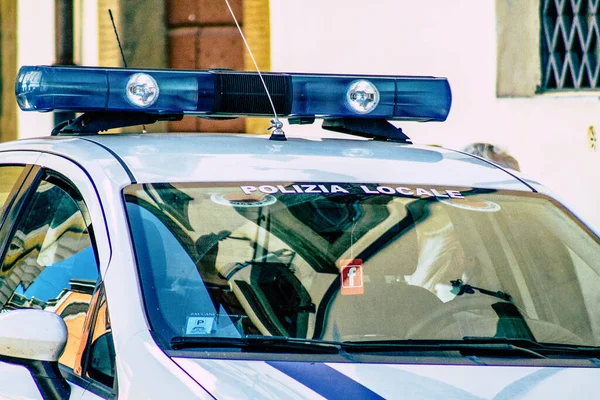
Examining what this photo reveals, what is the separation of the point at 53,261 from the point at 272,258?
668 mm

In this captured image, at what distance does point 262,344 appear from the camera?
2.72 m

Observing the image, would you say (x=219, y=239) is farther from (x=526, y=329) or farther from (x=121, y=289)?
(x=526, y=329)

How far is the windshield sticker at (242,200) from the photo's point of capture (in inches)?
121

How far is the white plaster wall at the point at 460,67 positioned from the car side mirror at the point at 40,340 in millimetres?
7061

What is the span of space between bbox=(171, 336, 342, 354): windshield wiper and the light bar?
1.14 m

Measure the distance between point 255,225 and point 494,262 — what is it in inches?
31.2

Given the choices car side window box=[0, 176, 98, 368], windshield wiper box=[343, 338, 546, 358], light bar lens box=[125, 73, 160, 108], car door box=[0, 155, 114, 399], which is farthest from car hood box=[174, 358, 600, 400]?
light bar lens box=[125, 73, 160, 108]

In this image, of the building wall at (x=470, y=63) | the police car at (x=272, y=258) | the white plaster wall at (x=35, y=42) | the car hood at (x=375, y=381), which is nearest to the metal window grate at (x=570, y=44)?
the building wall at (x=470, y=63)

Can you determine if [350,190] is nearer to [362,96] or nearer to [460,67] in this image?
[362,96]

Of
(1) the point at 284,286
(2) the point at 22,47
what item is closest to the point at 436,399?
(1) the point at 284,286

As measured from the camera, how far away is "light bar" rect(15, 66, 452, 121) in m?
3.60

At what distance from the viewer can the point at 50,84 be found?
11.8 ft

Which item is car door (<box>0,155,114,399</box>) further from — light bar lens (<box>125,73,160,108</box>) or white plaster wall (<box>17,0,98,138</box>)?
white plaster wall (<box>17,0,98,138</box>)

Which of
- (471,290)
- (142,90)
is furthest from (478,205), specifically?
(142,90)
